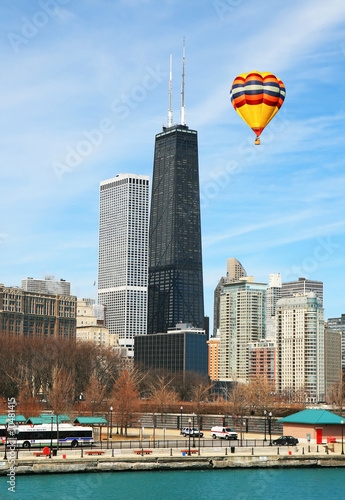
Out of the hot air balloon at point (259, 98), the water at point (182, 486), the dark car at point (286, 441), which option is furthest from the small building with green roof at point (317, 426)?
the hot air balloon at point (259, 98)

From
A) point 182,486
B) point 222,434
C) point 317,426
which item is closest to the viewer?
point 182,486

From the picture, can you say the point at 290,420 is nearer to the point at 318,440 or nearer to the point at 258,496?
the point at 318,440

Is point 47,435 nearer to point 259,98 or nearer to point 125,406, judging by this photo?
point 125,406

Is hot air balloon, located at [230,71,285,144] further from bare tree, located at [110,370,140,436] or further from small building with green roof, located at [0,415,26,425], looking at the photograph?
small building with green roof, located at [0,415,26,425]

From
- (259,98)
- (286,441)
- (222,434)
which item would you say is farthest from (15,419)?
(259,98)

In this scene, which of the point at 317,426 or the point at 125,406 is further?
the point at 125,406

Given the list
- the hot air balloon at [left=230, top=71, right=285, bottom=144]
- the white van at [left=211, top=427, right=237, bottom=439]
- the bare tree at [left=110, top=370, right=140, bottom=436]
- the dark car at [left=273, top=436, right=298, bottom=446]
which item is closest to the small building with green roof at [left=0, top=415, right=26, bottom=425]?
the bare tree at [left=110, top=370, right=140, bottom=436]
